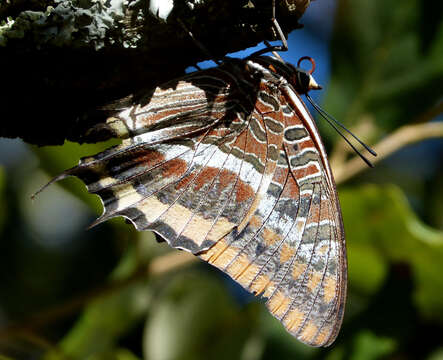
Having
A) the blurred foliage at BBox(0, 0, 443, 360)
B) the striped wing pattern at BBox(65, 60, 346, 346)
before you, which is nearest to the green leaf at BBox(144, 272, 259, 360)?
the blurred foliage at BBox(0, 0, 443, 360)

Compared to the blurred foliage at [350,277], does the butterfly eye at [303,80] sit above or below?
above

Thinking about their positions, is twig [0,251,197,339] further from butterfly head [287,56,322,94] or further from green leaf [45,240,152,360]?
butterfly head [287,56,322,94]

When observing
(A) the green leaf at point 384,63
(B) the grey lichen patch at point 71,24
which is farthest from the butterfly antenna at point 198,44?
(A) the green leaf at point 384,63

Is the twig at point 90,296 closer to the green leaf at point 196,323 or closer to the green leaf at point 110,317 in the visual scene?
the green leaf at point 110,317

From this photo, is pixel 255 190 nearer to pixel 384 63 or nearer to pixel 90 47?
pixel 90 47

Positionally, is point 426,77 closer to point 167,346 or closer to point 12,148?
point 167,346

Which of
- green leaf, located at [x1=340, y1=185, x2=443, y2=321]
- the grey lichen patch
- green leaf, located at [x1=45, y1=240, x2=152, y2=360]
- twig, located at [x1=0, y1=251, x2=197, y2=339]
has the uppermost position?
the grey lichen patch

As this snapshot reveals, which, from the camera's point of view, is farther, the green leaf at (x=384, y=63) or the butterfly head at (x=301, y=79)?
the green leaf at (x=384, y=63)
